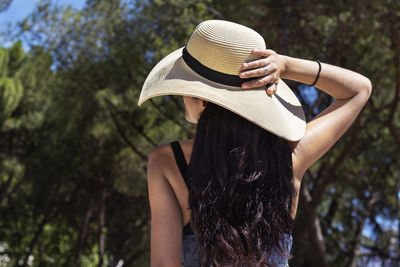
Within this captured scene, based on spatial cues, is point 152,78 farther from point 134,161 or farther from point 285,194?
point 134,161

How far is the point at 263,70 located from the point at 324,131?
0.29 metres

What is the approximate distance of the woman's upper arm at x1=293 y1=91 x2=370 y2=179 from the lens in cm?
161

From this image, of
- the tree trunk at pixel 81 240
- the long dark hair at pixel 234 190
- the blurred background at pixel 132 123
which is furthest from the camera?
the tree trunk at pixel 81 240

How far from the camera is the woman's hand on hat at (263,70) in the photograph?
152cm

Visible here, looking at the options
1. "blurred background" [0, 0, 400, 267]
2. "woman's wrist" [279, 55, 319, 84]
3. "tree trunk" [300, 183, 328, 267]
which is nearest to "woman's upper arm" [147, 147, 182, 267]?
"woman's wrist" [279, 55, 319, 84]

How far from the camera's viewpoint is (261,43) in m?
1.56

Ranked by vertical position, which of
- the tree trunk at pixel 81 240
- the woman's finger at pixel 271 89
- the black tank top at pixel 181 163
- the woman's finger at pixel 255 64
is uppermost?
the woman's finger at pixel 255 64

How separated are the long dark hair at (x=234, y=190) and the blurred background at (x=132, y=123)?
605 cm

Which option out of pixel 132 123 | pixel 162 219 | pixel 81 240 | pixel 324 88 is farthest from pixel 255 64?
pixel 81 240

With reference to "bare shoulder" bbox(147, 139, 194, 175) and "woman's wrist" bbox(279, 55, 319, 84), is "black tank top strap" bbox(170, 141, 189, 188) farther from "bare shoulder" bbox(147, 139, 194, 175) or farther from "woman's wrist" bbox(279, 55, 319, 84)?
"woman's wrist" bbox(279, 55, 319, 84)

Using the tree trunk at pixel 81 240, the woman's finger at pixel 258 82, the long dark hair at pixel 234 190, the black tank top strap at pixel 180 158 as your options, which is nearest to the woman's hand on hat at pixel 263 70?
the woman's finger at pixel 258 82

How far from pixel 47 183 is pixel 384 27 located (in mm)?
11957

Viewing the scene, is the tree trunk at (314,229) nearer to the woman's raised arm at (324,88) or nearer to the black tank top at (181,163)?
the woman's raised arm at (324,88)

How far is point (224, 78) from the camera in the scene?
153 cm
